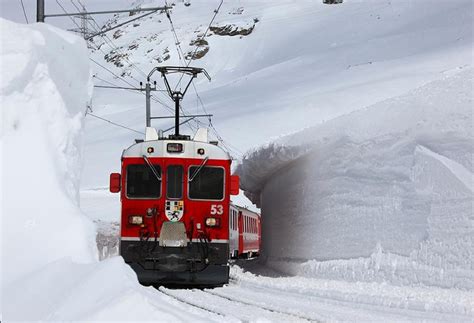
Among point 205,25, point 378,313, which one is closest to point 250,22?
point 205,25

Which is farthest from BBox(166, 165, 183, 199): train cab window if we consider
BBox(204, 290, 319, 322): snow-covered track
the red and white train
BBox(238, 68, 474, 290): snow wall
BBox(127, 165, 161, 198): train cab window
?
BBox(238, 68, 474, 290): snow wall

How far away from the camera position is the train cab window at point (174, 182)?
554 inches

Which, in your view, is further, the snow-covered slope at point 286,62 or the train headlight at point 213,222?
the snow-covered slope at point 286,62

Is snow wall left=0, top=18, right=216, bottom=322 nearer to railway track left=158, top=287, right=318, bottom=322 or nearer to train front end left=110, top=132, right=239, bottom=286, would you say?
railway track left=158, top=287, right=318, bottom=322

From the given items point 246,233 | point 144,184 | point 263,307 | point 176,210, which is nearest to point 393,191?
point 176,210

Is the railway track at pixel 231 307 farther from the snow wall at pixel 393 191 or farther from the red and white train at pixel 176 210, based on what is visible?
the snow wall at pixel 393 191

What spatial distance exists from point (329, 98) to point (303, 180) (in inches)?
1368

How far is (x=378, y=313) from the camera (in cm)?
916

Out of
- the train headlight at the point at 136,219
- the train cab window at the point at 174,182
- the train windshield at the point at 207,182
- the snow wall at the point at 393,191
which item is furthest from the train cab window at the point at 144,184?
the snow wall at the point at 393,191

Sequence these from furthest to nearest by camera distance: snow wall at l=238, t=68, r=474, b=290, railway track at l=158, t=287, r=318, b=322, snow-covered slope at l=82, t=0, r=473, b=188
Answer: snow-covered slope at l=82, t=0, r=473, b=188 → snow wall at l=238, t=68, r=474, b=290 → railway track at l=158, t=287, r=318, b=322

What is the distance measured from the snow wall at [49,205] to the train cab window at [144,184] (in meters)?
5.51

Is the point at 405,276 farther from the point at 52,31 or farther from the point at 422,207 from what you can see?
the point at 52,31

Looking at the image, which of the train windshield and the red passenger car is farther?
the red passenger car

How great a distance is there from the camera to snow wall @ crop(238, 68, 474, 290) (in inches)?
441
